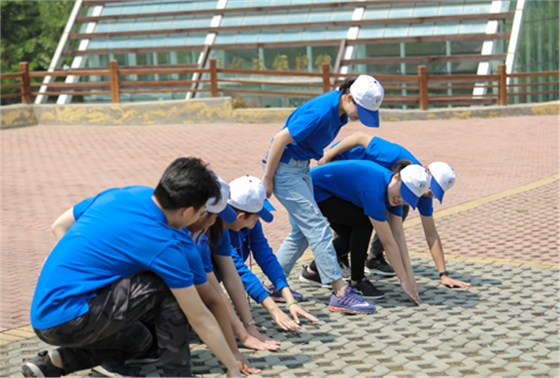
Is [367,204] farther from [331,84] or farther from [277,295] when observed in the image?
[331,84]

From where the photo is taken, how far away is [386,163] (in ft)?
21.9

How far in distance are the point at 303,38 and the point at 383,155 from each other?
63.4 feet

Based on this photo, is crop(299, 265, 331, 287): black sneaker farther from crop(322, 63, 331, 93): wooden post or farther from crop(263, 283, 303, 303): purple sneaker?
crop(322, 63, 331, 93): wooden post

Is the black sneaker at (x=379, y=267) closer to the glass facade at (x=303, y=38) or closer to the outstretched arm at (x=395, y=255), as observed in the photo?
the outstretched arm at (x=395, y=255)

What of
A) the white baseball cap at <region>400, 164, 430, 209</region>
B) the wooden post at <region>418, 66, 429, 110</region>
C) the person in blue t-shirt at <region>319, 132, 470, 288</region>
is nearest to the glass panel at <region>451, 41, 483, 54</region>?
the wooden post at <region>418, 66, 429, 110</region>

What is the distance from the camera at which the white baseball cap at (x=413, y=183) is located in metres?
5.93

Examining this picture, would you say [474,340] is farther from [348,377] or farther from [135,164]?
[135,164]

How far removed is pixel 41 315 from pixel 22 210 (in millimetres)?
6966

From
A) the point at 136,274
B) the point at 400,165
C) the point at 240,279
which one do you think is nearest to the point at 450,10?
the point at 400,165

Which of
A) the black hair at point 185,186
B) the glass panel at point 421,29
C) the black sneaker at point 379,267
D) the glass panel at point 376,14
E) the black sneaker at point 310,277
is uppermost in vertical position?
the black hair at point 185,186

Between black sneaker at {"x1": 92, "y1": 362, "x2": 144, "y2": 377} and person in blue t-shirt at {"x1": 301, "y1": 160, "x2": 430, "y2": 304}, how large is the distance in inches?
75.3

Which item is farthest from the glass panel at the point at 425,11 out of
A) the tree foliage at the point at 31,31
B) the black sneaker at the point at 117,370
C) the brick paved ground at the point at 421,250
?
the black sneaker at the point at 117,370

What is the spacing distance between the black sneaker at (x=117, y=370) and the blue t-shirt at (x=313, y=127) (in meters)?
1.85

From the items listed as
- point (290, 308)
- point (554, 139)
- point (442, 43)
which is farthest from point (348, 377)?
point (442, 43)
